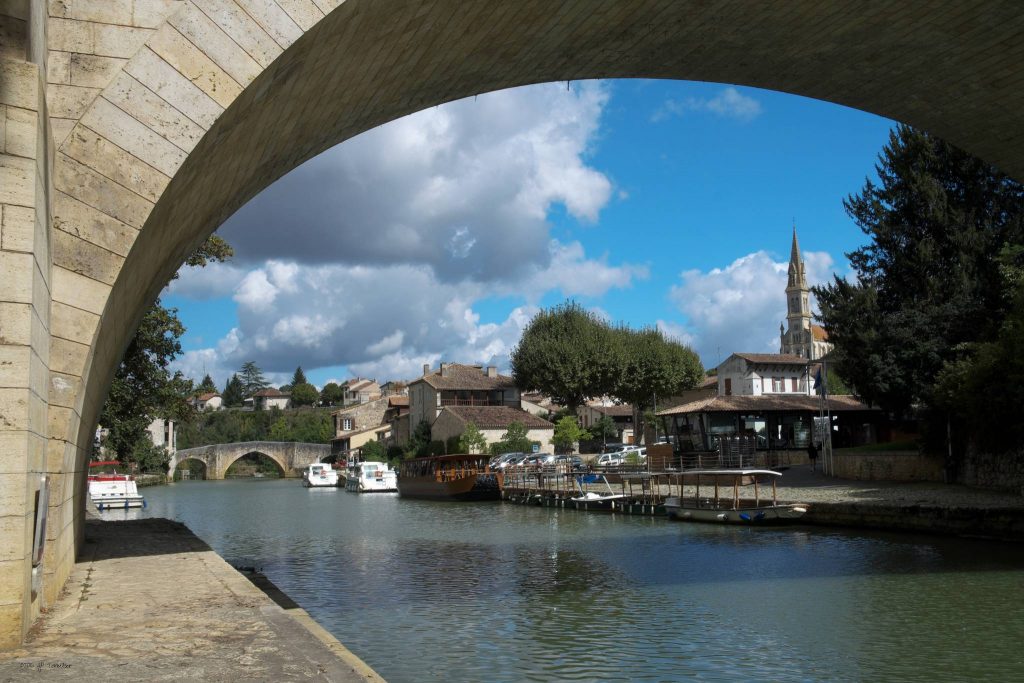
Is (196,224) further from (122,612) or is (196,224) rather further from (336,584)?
(336,584)

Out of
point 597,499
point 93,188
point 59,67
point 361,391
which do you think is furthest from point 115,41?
point 361,391

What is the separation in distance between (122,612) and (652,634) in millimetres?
5683

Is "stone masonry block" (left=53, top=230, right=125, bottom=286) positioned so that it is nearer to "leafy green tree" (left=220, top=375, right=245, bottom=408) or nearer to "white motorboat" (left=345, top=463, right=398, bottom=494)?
"white motorboat" (left=345, top=463, right=398, bottom=494)

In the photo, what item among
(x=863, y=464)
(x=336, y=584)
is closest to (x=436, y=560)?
(x=336, y=584)

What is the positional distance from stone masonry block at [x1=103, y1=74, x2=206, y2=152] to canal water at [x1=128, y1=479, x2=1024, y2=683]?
15.3 ft

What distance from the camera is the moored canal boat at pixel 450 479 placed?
117 ft

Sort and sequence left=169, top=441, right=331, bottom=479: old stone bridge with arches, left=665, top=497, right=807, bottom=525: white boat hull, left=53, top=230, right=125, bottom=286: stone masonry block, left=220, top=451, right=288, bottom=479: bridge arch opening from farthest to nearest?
left=220, top=451, right=288, bottom=479: bridge arch opening → left=169, top=441, right=331, bottom=479: old stone bridge with arches → left=665, top=497, right=807, bottom=525: white boat hull → left=53, top=230, right=125, bottom=286: stone masonry block

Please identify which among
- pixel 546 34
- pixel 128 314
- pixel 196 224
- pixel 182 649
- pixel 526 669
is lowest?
pixel 526 669

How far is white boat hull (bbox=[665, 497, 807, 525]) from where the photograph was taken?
67.6 ft

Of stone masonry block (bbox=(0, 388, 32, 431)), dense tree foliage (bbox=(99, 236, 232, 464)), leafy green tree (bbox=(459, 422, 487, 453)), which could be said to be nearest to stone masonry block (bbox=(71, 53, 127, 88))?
stone masonry block (bbox=(0, 388, 32, 431))

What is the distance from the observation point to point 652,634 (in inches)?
385

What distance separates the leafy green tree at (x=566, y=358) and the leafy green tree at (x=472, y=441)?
4.51 meters

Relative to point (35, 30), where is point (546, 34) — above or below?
above

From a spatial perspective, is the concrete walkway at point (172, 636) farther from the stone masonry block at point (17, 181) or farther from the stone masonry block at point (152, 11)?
the stone masonry block at point (152, 11)
